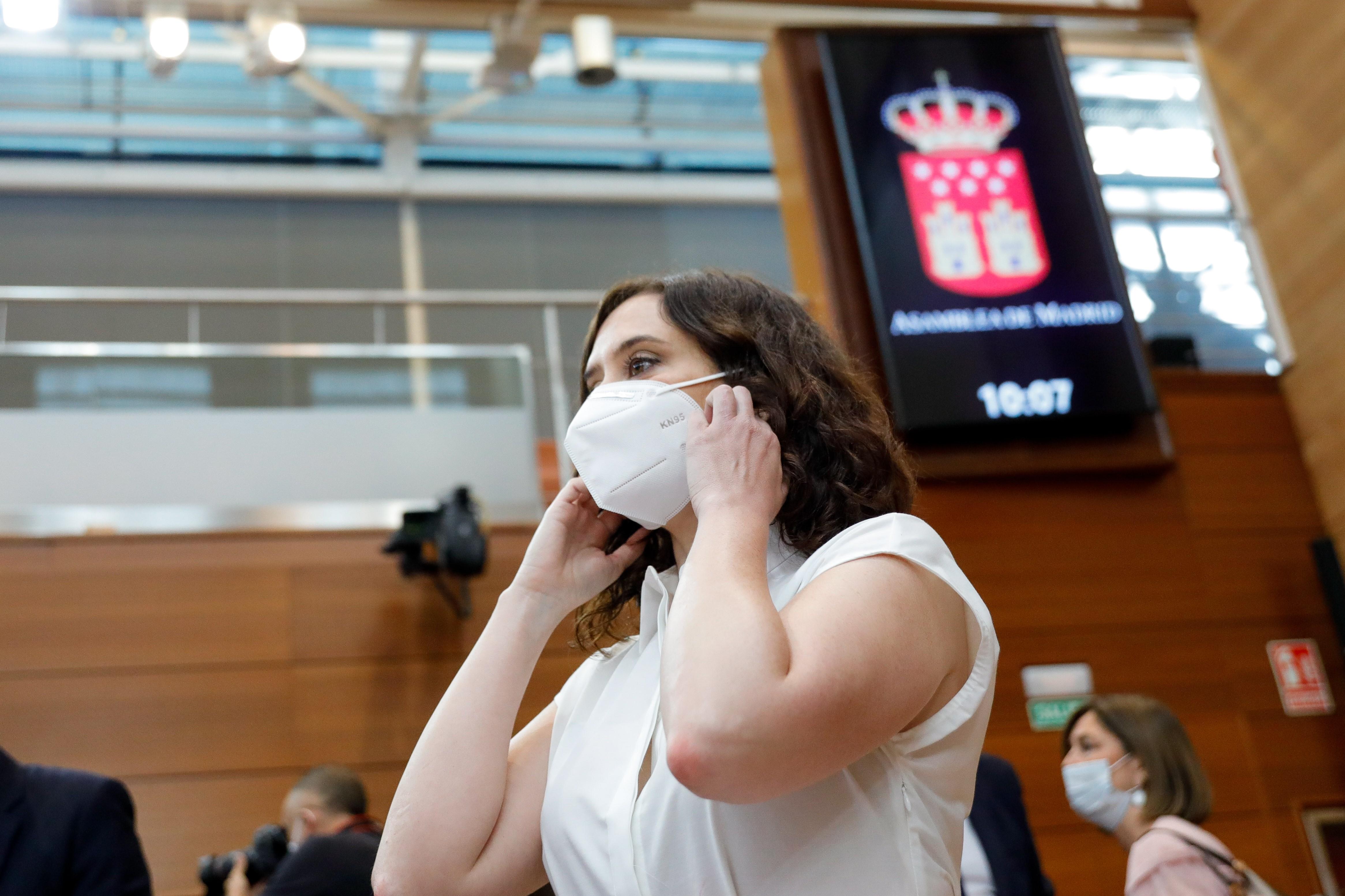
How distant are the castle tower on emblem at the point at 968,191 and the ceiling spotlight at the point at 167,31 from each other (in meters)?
3.22

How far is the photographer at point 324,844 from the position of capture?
7.28 feet

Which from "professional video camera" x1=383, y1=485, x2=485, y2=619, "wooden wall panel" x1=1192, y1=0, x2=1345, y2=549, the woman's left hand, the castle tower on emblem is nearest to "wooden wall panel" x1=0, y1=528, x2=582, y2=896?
"professional video camera" x1=383, y1=485, x2=485, y2=619

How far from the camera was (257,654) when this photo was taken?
15.2ft

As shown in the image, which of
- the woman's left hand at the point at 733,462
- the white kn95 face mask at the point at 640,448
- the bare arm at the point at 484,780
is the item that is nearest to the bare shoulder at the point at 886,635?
the woman's left hand at the point at 733,462

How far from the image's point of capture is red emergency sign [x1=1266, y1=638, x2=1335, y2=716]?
5.05 m

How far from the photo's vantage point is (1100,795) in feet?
8.77

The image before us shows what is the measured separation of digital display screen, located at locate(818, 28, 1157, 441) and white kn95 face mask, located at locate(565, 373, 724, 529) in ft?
11.5

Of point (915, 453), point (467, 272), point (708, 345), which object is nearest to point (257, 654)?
point (915, 453)

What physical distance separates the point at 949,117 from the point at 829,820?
473cm

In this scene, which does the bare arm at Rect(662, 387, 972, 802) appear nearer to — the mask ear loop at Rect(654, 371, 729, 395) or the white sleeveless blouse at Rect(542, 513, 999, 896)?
the white sleeveless blouse at Rect(542, 513, 999, 896)

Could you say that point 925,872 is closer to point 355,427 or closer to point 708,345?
point 708,345

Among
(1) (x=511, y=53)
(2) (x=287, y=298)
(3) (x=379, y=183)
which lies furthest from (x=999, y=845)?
(3) (x=379, y=183)

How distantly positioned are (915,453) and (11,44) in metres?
7.41

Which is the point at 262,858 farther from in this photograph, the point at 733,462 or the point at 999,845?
the point at 733,462
